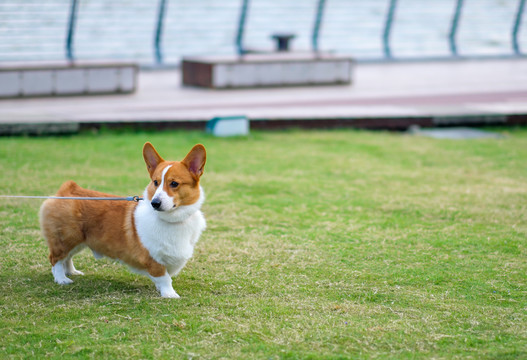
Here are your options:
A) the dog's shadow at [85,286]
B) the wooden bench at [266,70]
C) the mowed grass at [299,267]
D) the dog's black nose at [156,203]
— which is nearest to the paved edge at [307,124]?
the mowed grass at [299,267]

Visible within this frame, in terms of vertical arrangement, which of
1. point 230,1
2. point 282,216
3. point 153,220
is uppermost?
point 230,1

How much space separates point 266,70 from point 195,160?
1001 centimetres

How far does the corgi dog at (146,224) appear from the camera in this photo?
4285 millimetres

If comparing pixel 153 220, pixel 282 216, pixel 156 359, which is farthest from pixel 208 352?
pixel 282 216

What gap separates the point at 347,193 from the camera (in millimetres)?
7109

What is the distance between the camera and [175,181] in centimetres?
423

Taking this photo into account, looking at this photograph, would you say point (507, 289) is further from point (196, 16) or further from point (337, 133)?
point (196, 16)

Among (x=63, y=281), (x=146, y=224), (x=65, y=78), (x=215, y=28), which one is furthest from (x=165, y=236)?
(x=215, y=28)

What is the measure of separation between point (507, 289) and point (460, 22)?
1732 cm

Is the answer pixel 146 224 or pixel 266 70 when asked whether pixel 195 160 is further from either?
pixel 266 70

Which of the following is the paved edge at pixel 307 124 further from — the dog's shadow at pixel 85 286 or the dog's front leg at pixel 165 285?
the dog's front leg at pixel 165 285

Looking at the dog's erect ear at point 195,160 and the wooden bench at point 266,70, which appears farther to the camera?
the wooden bench at point 266,70

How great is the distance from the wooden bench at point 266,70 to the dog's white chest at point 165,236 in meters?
9.34

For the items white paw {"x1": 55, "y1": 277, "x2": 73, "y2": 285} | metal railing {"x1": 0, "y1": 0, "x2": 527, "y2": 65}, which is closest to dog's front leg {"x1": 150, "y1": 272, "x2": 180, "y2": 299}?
white paw {"x1": 55, "y1": 277, "x2": 73, "y2": 285}
